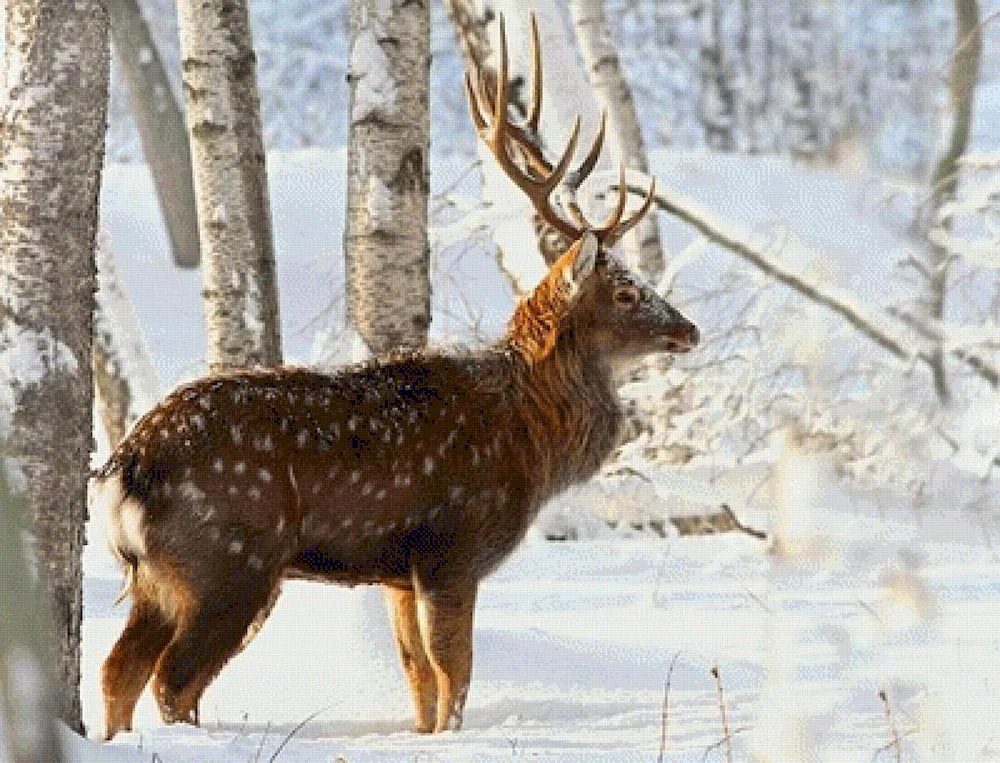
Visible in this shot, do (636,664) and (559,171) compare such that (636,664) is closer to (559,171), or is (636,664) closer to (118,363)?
(559,171)

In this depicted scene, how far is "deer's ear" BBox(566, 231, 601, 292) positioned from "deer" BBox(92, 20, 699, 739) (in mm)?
11

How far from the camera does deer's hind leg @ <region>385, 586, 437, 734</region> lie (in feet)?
19.5

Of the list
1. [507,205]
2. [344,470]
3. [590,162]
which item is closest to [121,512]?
[344,470]

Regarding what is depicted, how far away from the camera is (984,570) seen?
26.6ft

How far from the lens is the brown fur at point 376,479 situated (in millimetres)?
5215

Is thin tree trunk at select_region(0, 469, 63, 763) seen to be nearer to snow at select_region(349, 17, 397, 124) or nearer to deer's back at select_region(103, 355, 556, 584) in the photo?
deer's back at select_region(103, 355, 556, 584)

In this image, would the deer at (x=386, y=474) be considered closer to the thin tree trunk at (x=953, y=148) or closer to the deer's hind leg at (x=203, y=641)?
the deer's hind leg at (x=203, y=641)

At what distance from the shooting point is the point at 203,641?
17.1ft

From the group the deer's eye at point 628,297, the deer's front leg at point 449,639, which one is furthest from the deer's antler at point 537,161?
the deer's front leg at point 449,639

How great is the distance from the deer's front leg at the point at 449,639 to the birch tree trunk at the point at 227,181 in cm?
223

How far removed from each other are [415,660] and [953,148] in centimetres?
516

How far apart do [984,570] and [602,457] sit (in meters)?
2.44

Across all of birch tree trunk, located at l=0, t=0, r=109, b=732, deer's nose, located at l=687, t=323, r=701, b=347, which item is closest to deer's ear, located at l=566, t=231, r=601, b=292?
deer's nose, located at l=687, t=323, r=701, b=347

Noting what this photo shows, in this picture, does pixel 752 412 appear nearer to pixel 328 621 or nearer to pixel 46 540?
pixel 328 621
